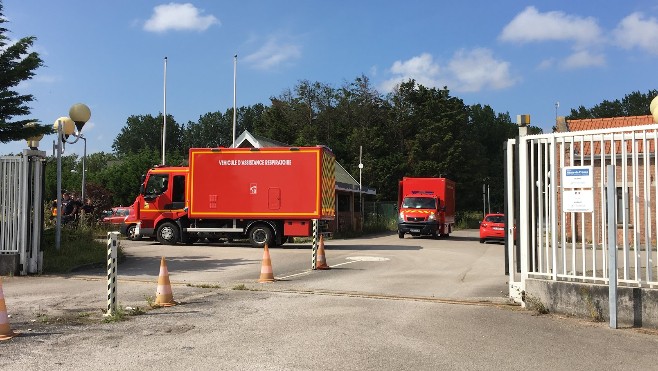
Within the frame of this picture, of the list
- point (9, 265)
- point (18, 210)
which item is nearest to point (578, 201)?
point (18, 210)

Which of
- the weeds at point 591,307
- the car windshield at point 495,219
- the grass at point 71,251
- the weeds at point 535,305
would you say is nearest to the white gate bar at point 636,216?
the weeds at point 591,307

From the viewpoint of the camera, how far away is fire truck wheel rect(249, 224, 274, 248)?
Result: 73.0 feet

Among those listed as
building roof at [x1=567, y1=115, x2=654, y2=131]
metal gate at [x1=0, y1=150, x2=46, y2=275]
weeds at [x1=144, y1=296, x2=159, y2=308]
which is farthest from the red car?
weeds at [x1=144, y1=296, x2=159, y2=308]

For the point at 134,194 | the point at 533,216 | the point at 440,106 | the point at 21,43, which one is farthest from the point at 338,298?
the point at 440,106

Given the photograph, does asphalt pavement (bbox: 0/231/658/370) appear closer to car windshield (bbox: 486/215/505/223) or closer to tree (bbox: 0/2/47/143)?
tree (bbox: 0/2/47/143)

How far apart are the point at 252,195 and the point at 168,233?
3.91 meters

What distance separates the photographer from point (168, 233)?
23109 millimetres

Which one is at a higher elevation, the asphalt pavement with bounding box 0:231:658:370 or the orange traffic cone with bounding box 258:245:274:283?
the orange traffic cone with bounding box 258:245:274:283

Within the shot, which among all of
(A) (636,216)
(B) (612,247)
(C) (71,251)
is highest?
(A) (636,216)

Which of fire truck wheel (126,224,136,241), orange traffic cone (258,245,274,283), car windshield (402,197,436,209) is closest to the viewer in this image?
orange traffic cone (258,245,274,283)

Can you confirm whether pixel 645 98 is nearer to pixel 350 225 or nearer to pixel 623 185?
pixel 350 225

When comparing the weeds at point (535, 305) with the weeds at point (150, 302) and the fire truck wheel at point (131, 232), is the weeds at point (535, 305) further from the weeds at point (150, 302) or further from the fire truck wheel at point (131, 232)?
the fire truck wheel at point (131, 232)

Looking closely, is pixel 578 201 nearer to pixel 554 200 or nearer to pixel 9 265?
pixel 554 200

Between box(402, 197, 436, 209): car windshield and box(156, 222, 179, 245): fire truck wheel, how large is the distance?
504 inches
